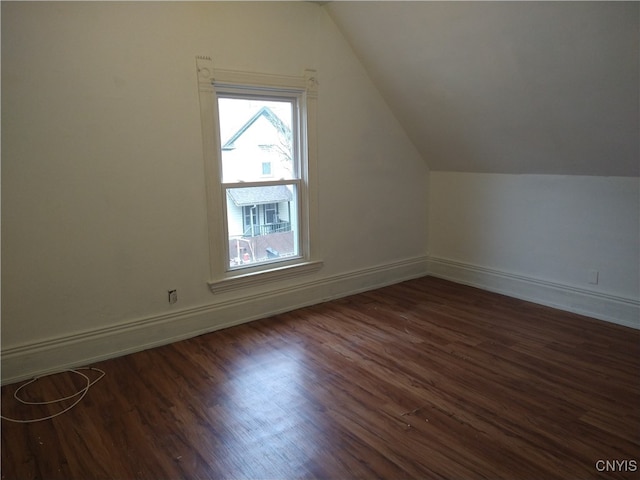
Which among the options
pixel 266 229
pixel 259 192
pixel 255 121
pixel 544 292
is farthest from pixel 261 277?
pixel 544 292

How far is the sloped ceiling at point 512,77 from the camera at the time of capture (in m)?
2.69

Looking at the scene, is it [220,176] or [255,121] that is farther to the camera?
[255,121]

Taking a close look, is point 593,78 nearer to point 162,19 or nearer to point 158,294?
point 162,19

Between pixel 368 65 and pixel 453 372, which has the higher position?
pixel 368 65

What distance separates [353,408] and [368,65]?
3052 millimetres

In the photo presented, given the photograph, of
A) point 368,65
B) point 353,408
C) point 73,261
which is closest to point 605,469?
point 353,408

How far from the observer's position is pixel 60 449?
217 cm

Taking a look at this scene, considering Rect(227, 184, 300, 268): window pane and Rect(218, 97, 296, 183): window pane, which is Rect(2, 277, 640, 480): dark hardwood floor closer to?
Rect(227, 184, 300, 268): window pane

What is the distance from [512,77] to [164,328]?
3174 millimetres

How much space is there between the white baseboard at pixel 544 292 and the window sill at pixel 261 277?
1.64 meters

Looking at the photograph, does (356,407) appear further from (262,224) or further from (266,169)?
(266,169)

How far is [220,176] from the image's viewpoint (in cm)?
344

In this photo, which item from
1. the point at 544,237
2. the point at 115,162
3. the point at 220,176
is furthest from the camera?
the point at 544,237

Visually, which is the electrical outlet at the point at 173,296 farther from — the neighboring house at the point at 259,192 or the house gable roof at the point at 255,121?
the house gable roof at the point at 255,121
